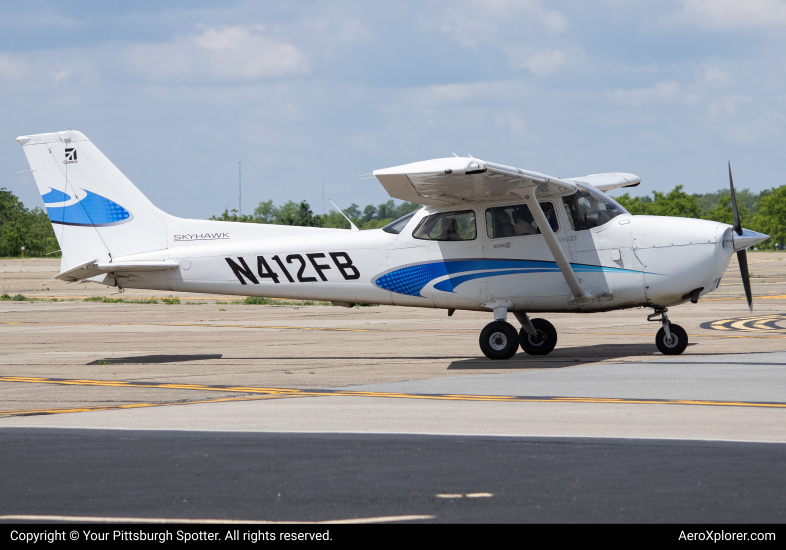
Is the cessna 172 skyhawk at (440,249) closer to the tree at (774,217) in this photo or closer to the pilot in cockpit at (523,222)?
the pilot in cockpit at (523,222)

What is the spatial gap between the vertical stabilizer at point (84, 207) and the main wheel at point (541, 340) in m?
7.33

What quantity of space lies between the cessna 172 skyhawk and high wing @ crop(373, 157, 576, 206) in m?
0.04

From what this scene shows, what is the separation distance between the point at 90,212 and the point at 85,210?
4.8 inches

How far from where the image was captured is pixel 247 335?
21203 millimetres

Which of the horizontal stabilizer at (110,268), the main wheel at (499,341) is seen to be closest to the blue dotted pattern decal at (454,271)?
the main wheel at (499,341)

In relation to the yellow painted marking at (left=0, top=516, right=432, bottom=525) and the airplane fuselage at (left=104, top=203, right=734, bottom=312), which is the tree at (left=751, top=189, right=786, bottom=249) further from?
the yellow painted marking at (left=0, top=516, right=432, bottom=525)

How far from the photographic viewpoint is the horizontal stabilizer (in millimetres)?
15922

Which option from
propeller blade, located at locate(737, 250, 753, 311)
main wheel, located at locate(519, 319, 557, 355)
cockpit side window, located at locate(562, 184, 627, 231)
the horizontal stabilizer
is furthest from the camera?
the horizontal stabilizer

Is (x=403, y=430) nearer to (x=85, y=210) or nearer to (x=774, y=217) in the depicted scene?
(x=85, y=210)

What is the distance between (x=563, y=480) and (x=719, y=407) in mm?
3786

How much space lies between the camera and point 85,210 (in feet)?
Result: 54.6

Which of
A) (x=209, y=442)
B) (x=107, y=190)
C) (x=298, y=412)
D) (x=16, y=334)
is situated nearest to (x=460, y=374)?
(x=298, y=412)

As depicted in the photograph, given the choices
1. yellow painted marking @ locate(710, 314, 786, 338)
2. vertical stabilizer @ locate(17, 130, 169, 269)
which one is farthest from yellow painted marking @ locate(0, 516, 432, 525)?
yellow painted marking @ locate(710, 314, 786, 338)

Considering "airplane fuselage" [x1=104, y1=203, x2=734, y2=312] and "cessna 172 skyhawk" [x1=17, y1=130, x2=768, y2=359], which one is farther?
"airplane fuselage" [x1=104, y1=203, x2=734, y2=312]
